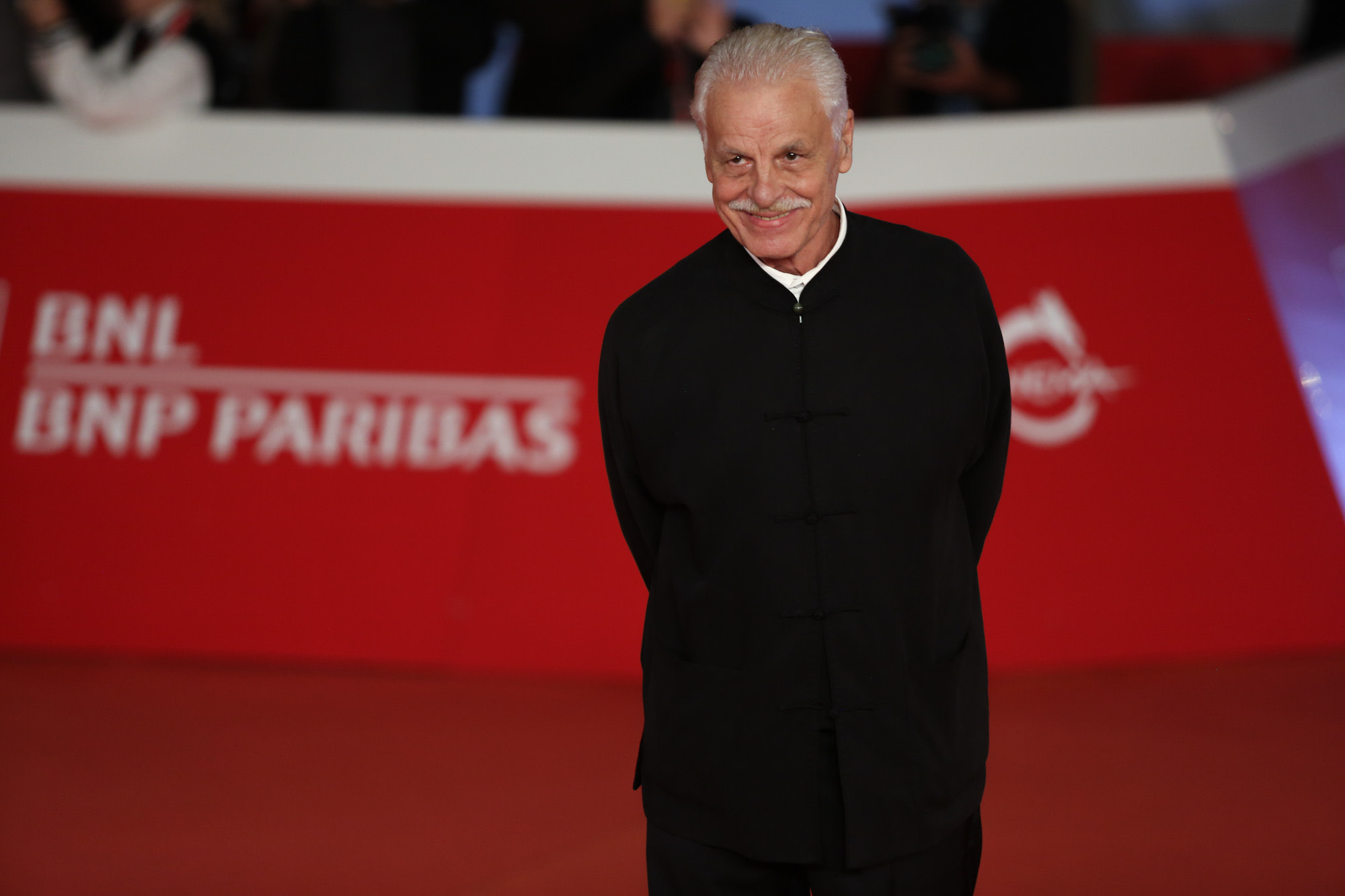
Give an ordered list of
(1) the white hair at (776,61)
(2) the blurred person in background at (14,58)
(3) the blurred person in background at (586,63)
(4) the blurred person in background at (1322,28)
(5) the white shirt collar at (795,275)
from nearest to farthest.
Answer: (1) the white hair at (776,61) < (5) the white shirt collar at (795,275) < (4) the blurred person in background at (1322,28) < (3) the blurred person in background at (586,63) < (2) the blurred person in background at (14,58)

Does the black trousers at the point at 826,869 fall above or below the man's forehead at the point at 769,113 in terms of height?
below

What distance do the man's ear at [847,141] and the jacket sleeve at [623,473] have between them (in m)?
0.33

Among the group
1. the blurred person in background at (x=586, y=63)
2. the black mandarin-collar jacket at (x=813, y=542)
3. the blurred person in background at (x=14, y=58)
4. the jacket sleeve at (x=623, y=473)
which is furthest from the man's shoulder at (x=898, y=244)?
the blurred person in background at (x=14, y=58)

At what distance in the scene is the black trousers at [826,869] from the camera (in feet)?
4.68

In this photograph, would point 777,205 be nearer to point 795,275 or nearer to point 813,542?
point 795,275

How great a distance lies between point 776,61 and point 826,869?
0.90m

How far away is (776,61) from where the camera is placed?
136 cm

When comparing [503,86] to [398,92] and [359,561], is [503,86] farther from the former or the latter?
[359,561]

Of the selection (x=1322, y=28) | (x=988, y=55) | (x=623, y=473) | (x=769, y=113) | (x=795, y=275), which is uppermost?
(x=988, y=55)

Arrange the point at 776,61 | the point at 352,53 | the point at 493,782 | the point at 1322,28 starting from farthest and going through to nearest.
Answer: the point at 352,53 < the point at 1322,28 < the point at 493,782 < the point at 776,61

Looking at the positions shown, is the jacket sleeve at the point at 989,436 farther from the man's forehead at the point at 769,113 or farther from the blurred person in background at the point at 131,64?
the blurred person in background at the point at 131,64

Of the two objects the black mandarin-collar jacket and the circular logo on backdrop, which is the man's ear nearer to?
the black mandarin-collar jacket

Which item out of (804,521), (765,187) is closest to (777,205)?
(765,187)

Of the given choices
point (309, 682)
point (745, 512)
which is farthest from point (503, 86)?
point (745, 512)
